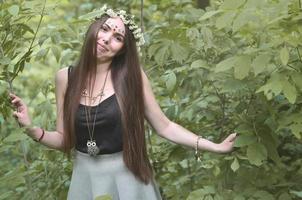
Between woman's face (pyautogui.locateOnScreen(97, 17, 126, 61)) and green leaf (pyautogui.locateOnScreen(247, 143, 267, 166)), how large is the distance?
0.67 metres

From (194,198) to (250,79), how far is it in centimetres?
52

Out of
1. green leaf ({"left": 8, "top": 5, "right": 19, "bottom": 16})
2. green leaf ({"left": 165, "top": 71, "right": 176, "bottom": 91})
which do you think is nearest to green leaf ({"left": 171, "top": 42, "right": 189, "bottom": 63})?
green leaf ({"left": 165, "top": 71, "right": 176, "bottom": 91})

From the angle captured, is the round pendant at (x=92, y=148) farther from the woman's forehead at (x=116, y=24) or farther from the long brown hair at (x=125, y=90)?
the woman's forehead at (x=116, y=24)

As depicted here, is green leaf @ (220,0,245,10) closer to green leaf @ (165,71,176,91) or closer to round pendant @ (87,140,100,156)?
green leaf @ (165,71,176,91)

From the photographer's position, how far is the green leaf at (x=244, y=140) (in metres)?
2.27

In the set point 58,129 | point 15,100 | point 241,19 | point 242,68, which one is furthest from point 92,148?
point 241,19

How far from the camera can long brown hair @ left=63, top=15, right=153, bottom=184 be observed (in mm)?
2387

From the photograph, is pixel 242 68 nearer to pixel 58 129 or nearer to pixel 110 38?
pixel 110 38

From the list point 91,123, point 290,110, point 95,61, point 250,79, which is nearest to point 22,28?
point 95,61

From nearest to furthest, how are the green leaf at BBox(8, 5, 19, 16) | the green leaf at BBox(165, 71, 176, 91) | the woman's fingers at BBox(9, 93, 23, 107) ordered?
the green leaf at BBox(8, 5, 19, 16) < the woman's fingers at BBox(9, 93, 23, 107) < the green leaf at BBox(165, 71, 176, 91)

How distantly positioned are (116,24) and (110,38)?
0.07 meters

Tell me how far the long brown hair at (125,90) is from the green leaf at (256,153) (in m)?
0.48

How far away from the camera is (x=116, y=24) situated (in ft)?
7.89

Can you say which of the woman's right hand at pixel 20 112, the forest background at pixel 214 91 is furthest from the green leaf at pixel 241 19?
the woman's right hand at pixel 20 112
